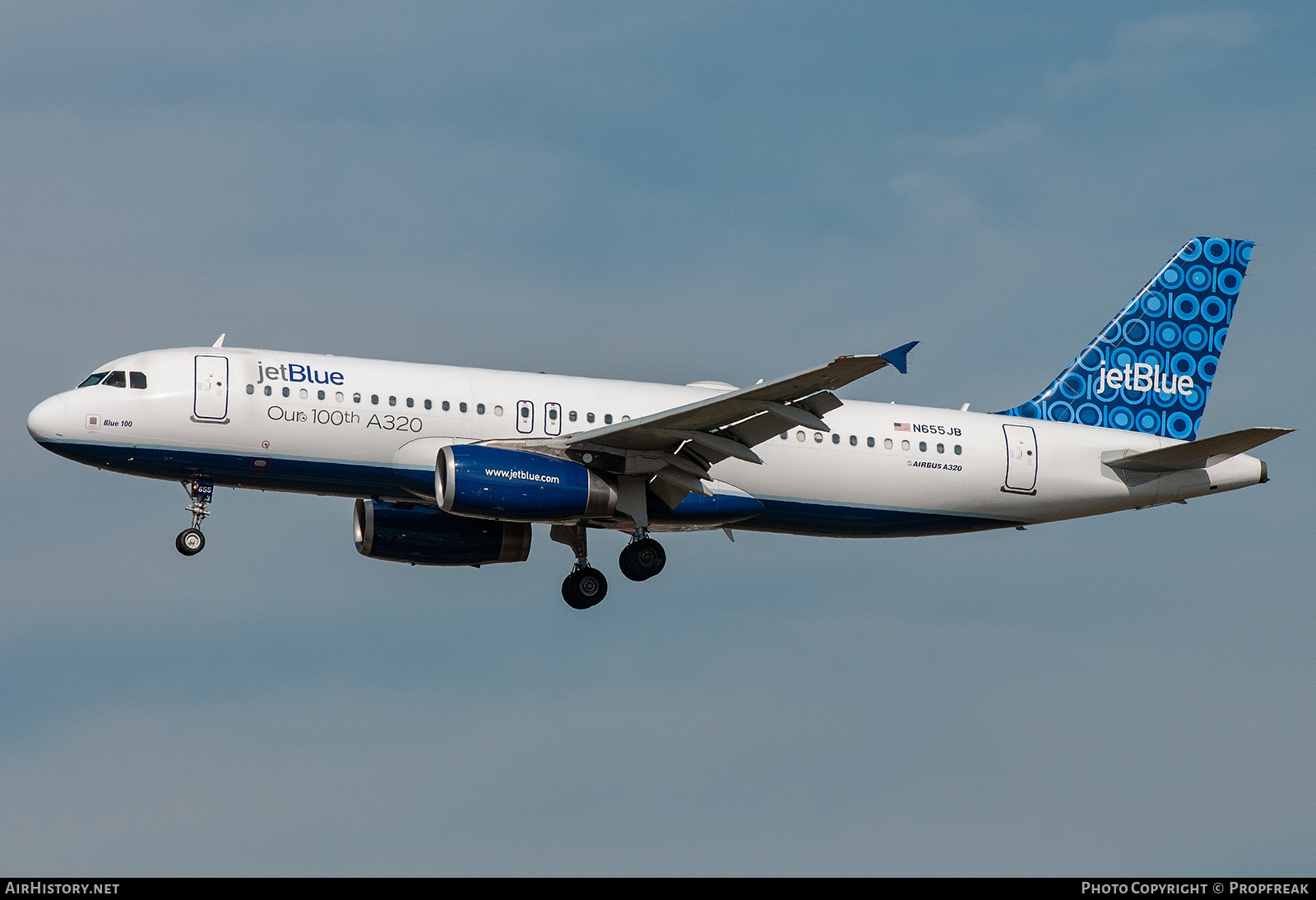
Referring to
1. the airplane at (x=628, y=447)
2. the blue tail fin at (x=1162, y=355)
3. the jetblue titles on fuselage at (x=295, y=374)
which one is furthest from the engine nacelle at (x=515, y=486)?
the blue tail fin at (x=1162, y=355)

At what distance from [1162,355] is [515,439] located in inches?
662

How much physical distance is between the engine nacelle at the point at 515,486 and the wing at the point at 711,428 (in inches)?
28.0

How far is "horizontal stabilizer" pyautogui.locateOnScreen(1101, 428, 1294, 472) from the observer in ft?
115

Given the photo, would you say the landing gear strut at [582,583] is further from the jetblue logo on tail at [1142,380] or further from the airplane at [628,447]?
the jetblue logo on tail at [1142,380]

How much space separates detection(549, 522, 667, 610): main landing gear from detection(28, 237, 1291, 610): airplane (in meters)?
0.04

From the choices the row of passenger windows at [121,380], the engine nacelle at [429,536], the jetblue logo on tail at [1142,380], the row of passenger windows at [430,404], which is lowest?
the engine nacelle at [429,536]

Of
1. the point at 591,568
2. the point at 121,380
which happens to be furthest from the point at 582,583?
the point at 121,380

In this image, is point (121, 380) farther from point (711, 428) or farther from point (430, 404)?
point (711, 428)

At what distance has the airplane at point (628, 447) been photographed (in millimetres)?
33312

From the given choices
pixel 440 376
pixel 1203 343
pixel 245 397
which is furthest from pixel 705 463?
pixel 1203 343

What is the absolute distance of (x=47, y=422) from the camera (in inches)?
1305
